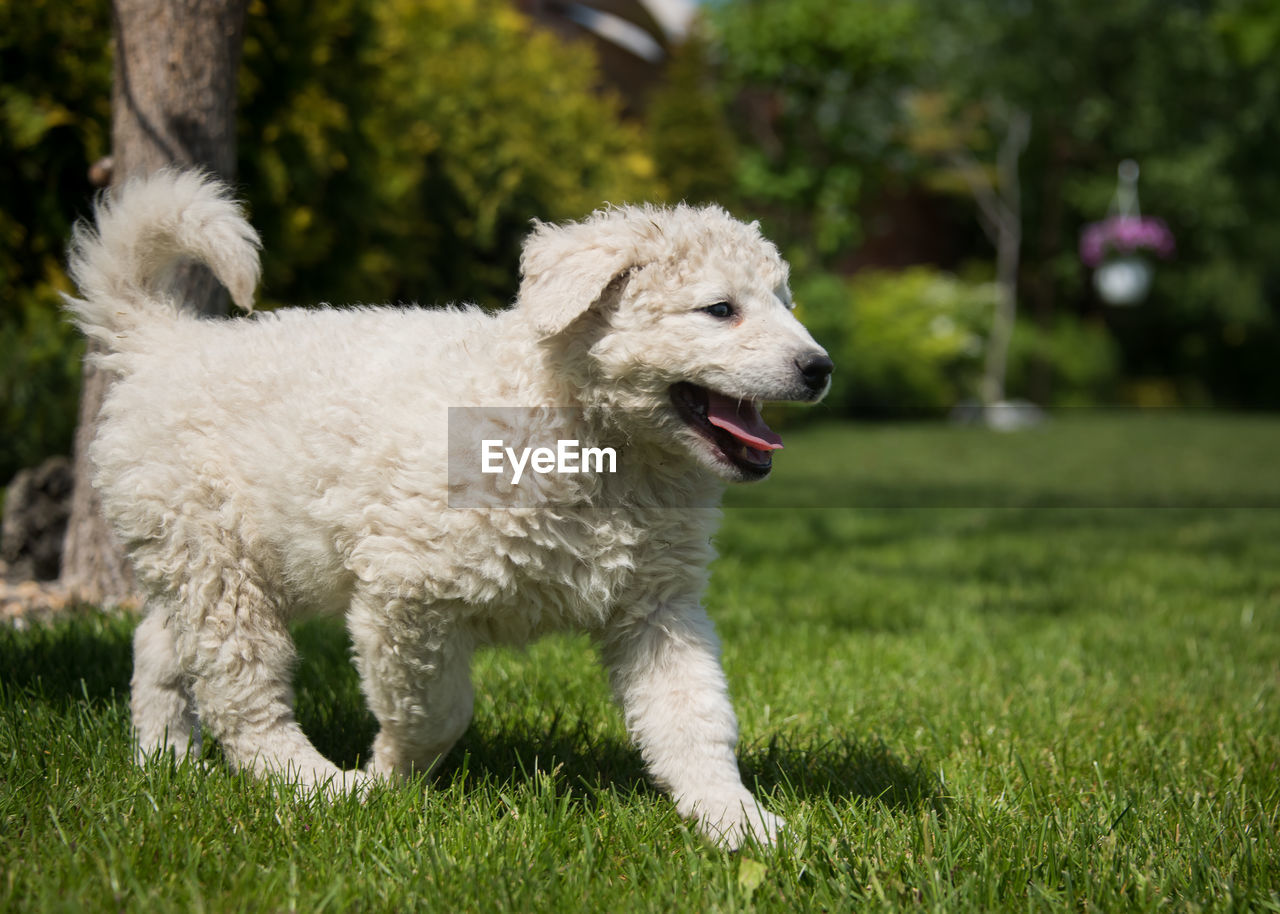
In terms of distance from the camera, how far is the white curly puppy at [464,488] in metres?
2.44

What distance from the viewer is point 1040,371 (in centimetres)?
2747

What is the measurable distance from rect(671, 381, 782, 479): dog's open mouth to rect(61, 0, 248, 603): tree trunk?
233 cm

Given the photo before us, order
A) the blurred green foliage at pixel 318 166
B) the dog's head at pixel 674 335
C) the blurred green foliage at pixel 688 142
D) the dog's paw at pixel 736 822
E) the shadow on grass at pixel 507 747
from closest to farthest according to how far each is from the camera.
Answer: the dog's paw at pixel 736 822
the dog's head at pixel 674 335
the shadow on grass at pixel 507 747
the blurred green foliage at pixel 318 166
the blurred green foliage at pixel 688 142

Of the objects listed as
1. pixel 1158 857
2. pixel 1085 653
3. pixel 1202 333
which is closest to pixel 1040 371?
A: pixel 1202 333

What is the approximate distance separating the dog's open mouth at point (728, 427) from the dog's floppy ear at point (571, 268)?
0.30 meters

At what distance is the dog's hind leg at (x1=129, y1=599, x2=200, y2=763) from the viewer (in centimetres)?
291

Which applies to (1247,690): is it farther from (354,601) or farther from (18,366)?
(18,366)

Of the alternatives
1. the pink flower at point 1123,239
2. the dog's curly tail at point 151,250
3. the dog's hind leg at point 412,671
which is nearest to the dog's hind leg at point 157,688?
the dog's hind leg at point 412,671

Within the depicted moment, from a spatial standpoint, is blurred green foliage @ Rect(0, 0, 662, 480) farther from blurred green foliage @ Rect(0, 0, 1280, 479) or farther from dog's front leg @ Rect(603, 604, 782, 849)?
dog's front leg @ Rect(603, 604, 782, 849)

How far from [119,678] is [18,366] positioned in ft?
13.1

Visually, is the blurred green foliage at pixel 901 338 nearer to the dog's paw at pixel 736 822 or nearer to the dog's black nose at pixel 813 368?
the dog's black nose at pixel 813 368

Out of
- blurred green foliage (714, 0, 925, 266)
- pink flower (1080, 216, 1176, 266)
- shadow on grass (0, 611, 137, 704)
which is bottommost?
shadow on grass (0, 611, 137, 704)

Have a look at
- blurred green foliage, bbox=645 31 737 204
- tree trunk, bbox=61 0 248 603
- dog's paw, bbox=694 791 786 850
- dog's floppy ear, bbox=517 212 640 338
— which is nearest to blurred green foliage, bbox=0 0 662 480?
tree trunk, bbox=61 0 248 603

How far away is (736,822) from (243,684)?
49.8 inches
